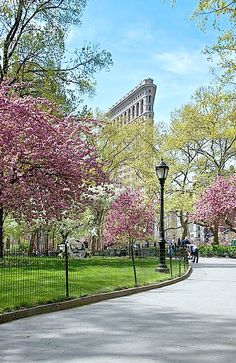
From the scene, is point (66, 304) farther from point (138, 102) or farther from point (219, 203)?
point (138, 102)

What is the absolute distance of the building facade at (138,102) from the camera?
81625mm

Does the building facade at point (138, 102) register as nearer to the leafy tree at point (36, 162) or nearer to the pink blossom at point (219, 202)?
the pink blossom at point (219, 202)

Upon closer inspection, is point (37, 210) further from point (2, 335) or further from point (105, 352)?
point (105, 352)

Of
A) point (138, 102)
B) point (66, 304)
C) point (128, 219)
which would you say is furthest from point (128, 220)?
point (138, 102)

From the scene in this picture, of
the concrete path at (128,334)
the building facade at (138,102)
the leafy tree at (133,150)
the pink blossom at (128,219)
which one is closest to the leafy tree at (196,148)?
the leafy tree at (133,150)

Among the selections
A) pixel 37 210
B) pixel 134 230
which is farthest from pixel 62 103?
pixel 134 230

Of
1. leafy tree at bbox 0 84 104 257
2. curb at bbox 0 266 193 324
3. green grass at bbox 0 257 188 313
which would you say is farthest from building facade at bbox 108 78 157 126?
curb at bbox 0 266 193 324

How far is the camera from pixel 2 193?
18.7 meters

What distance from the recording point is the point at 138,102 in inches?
3322

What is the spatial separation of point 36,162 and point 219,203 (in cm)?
2850

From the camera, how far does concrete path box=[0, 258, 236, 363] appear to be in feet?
21.2

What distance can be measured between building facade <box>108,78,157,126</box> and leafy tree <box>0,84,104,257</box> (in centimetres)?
5796

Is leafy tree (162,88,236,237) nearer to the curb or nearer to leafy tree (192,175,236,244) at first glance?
leafy tree (192,175,236,244)

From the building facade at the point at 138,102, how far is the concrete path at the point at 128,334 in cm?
6797
